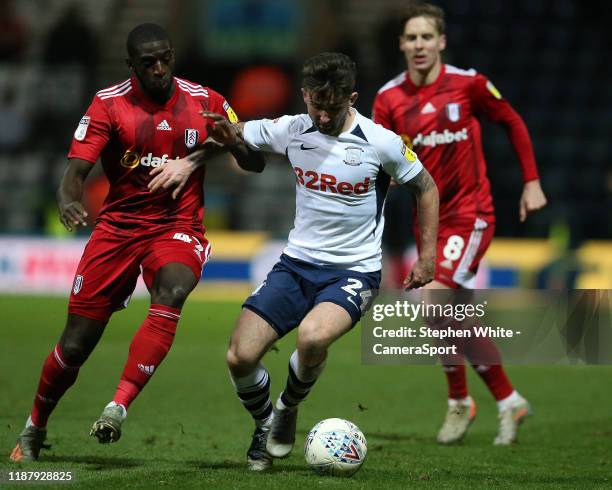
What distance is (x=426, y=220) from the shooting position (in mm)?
6355

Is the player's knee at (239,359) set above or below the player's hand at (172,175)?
below

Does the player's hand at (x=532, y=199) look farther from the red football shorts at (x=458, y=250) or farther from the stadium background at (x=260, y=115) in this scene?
the stadium background at (x=260, y=115)

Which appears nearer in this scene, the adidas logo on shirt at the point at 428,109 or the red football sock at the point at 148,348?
the red football sock at the point at 148,348

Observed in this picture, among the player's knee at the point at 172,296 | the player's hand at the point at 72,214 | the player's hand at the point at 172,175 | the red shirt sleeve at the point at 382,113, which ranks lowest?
the player's knee at the point at 172,296

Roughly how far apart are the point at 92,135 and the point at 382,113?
227 centimetres

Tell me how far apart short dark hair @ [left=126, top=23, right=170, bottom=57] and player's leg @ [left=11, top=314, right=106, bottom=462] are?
147 cm

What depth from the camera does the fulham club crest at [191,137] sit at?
22.1 feet

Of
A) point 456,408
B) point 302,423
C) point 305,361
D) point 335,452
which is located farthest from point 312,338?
point 302,423

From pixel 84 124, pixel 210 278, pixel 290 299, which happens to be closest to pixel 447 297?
pixel 290 299

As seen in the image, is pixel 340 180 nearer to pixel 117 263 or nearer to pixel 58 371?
pixel 117 263

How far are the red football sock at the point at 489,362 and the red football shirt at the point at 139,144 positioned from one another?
1.82m

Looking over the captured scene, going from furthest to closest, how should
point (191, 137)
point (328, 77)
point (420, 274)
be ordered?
point (191, 137) < point (420, 274) < point (328, 77)

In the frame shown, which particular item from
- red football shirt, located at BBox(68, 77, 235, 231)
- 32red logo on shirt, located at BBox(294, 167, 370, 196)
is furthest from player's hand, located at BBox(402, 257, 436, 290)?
red football shirt, located at BBox(68, 77, 235, 231)

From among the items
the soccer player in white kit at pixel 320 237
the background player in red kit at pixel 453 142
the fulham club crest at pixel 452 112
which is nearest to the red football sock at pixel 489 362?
the background player in red kit at pixel 453 142
